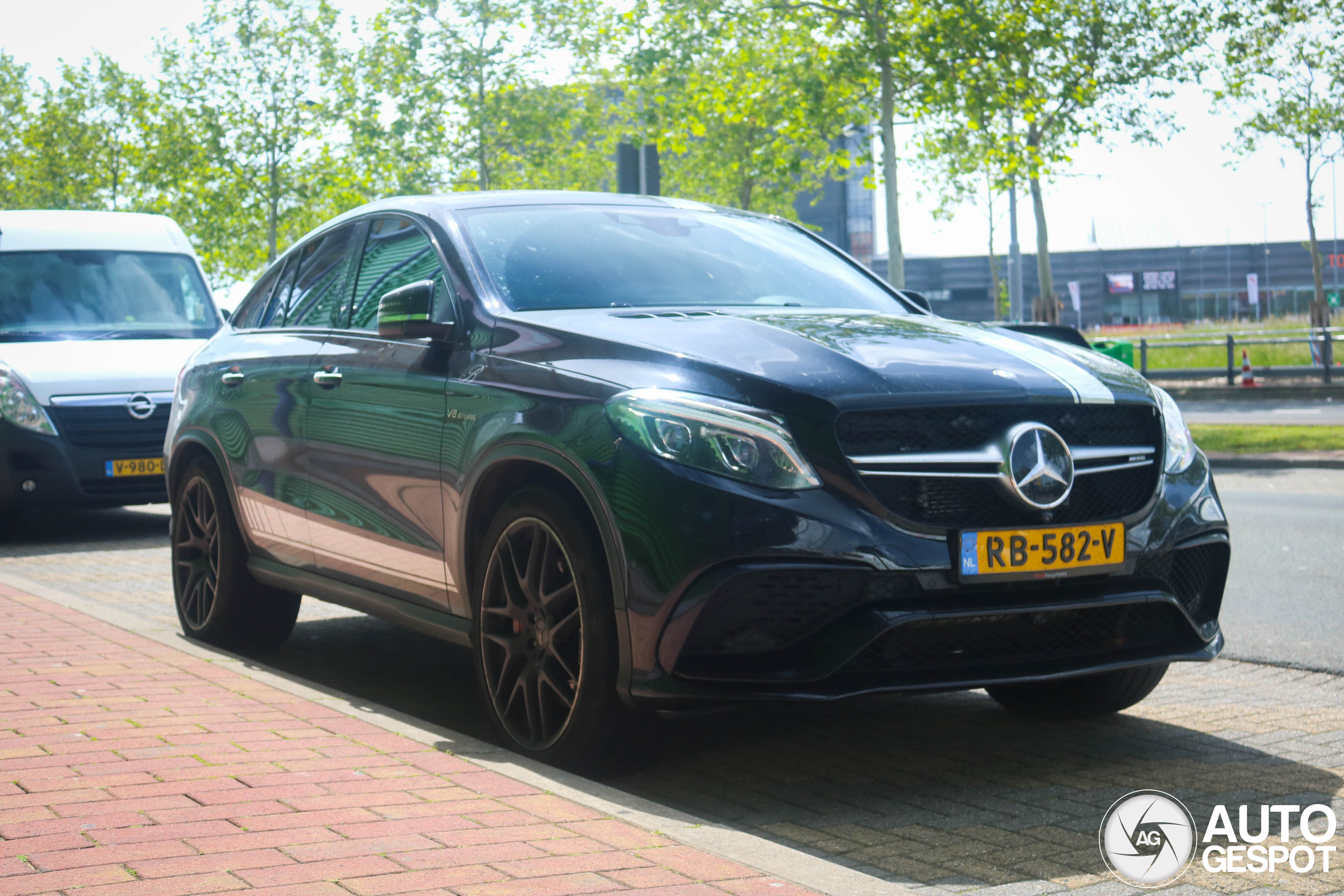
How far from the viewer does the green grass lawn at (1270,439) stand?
17.8 metres

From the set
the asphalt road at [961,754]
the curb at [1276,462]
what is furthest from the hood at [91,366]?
the curb at [1276,462]

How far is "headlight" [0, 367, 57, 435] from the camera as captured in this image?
10.9 m

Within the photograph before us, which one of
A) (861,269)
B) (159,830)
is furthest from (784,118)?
Result: (159,830)

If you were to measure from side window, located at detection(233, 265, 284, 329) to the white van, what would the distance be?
3470mm

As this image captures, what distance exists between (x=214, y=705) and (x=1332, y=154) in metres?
34.2

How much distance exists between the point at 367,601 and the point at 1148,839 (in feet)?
9.13

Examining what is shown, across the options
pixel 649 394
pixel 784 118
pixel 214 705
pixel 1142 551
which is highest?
pixel 784 118

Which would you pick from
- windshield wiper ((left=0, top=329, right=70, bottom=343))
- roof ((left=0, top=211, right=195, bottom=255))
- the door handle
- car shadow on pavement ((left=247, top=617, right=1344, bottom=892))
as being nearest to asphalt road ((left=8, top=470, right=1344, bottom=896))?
car shadow on pavement ((left=247, top=617, right=1344, bottom=892))

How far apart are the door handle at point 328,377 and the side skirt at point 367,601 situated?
71 centimetres

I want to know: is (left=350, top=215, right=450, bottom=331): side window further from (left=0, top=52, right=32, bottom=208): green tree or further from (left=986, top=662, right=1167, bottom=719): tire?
(left=0, top=52, right=32, bottom=208): green tree

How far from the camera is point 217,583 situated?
655cm

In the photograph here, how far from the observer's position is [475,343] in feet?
16.0

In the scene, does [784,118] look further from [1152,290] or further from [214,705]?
[1152,290]

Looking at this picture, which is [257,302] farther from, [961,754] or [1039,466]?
[1039,466]
